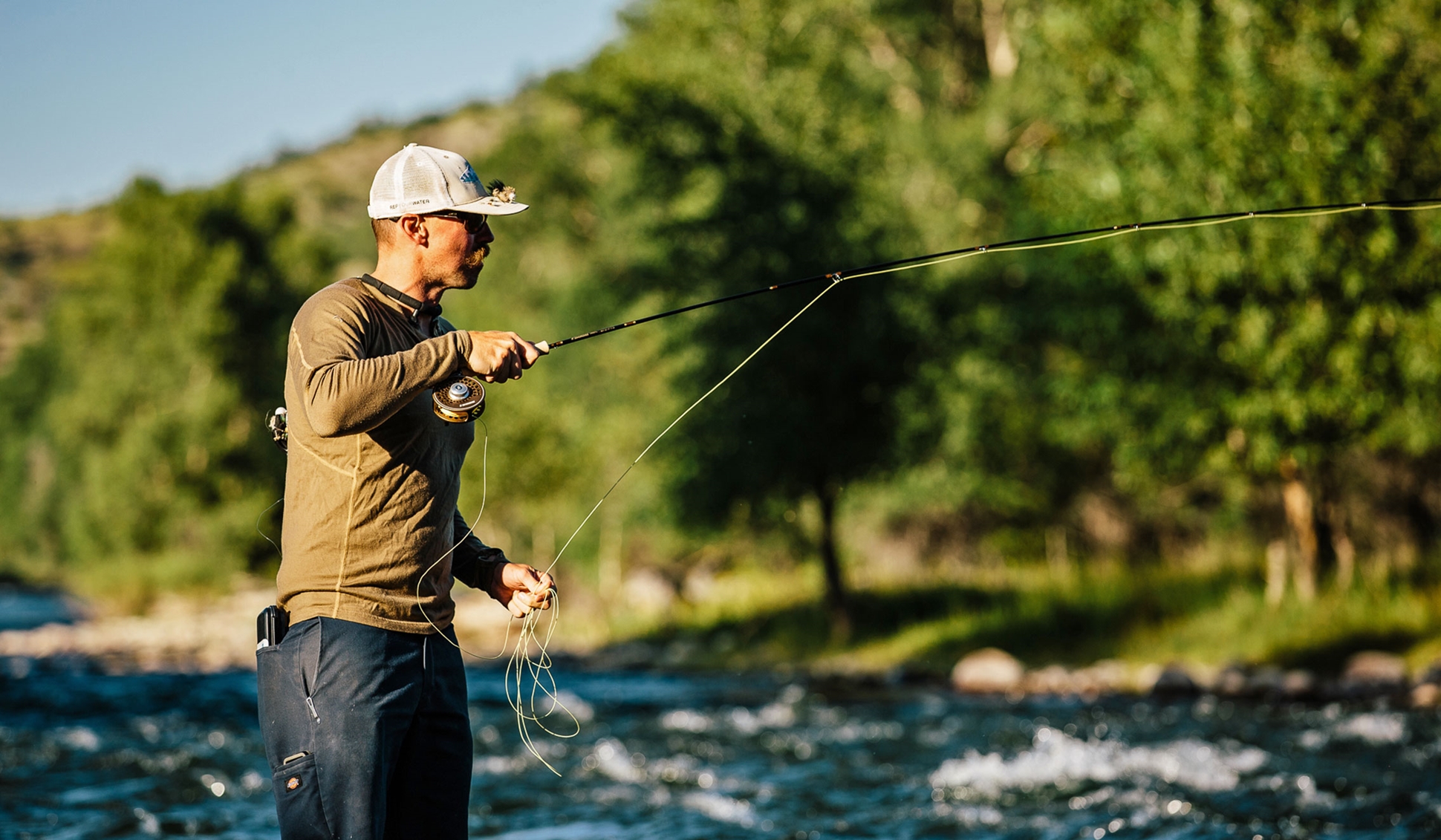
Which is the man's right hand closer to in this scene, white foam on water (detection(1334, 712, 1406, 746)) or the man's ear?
the man's ear

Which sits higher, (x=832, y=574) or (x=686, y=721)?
(x=832, y=574)

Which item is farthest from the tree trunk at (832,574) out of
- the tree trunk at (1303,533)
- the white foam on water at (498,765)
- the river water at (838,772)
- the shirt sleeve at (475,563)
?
the shirt sleeve at (475,563)

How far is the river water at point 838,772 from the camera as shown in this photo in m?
7.24

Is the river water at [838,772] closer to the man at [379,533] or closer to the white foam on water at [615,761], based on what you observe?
the white foam on water at [615,761]

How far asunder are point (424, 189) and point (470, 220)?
0.48 ft

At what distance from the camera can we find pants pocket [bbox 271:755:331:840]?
3246 millimetres

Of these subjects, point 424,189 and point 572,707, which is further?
point 572,707

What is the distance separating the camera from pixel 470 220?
11.3 ft

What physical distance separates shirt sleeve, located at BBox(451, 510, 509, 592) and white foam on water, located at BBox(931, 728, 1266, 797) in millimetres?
5070

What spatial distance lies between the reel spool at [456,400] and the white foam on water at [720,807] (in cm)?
473

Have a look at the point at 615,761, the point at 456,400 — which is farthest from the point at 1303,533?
the point at 456,400

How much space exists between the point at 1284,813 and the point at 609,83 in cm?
1704

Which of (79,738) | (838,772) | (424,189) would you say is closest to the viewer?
(424,189)

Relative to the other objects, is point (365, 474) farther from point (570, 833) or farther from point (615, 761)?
point (615, 761)
